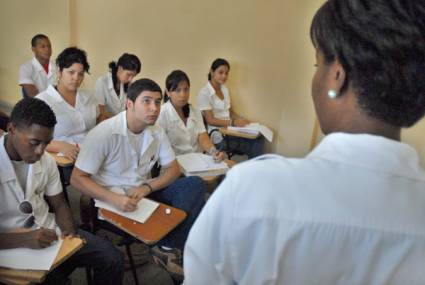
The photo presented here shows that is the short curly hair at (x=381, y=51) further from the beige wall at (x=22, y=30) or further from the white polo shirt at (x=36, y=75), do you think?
the beige wall at (x=22, y=30)

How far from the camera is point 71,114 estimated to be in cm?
269

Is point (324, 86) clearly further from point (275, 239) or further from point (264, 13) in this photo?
point (264, 13)

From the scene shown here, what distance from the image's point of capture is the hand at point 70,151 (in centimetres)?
225

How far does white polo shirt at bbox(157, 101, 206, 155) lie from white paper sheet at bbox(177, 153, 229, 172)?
0.31 metres

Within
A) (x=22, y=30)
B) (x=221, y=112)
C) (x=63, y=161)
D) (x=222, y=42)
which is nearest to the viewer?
(x=63, y=161)

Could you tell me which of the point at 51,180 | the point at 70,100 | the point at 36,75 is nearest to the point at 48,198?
the point at 51,180

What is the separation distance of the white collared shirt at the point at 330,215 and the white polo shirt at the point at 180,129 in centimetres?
231

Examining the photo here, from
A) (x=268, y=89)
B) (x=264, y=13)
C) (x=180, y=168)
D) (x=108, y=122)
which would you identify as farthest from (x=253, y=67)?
(x=108, y=122)

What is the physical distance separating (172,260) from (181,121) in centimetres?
127

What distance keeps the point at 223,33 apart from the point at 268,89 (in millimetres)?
883

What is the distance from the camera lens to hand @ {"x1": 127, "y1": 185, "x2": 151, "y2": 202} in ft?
6.24

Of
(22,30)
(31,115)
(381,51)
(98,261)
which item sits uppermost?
(22,30)

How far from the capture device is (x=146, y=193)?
2.06 meters

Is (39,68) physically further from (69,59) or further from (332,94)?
(332,94)
